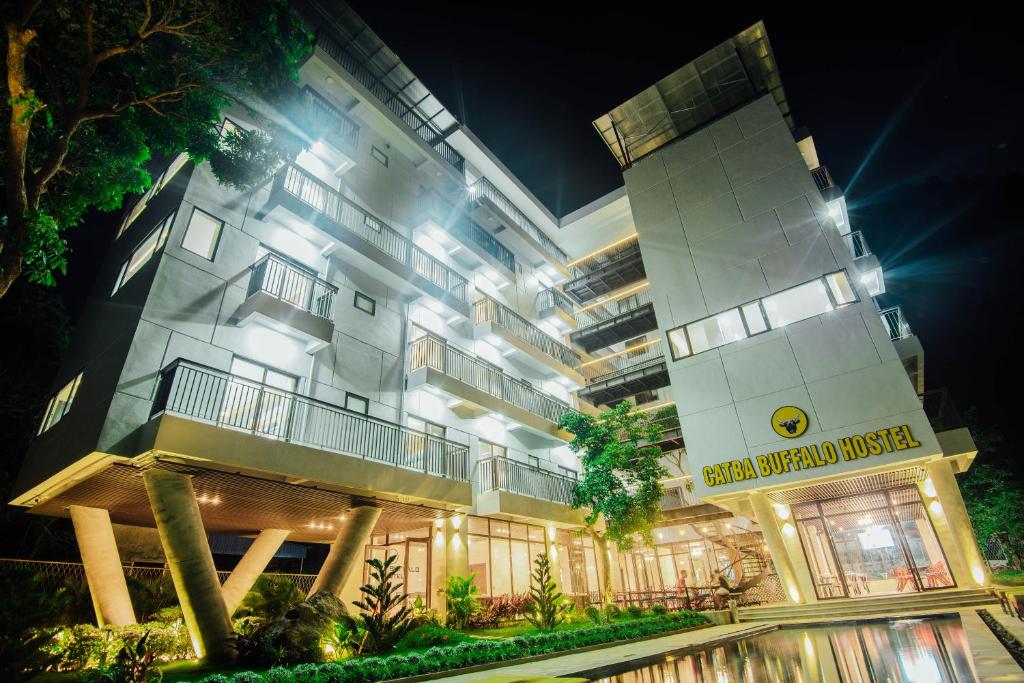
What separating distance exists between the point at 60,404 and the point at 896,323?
27.4 m

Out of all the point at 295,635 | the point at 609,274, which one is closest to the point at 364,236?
the point at 295,635

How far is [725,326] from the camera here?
1869cm

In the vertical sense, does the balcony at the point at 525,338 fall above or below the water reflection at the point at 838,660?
above

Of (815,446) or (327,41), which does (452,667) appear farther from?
(327,41)

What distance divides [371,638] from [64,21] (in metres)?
12.5

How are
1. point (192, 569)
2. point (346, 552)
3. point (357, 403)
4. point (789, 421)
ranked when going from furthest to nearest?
1. point (789, 421)
2. point (357, 403)
3. point (346, 552)
4. point (192, 569)

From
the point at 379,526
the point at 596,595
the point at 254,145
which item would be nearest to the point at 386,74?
the point at 254,145

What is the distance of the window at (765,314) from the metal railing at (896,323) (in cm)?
260

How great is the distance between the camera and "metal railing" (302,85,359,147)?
1694 cm

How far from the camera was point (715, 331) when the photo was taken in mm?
18844

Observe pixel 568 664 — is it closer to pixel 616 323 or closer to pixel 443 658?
pixel 443 658

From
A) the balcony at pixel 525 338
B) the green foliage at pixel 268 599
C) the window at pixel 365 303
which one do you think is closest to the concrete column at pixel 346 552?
the green foliage at pixel 268 599

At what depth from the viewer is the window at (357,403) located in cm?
1384

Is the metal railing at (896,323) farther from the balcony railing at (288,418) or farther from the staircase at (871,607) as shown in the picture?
the balcony railing at (288,418)
